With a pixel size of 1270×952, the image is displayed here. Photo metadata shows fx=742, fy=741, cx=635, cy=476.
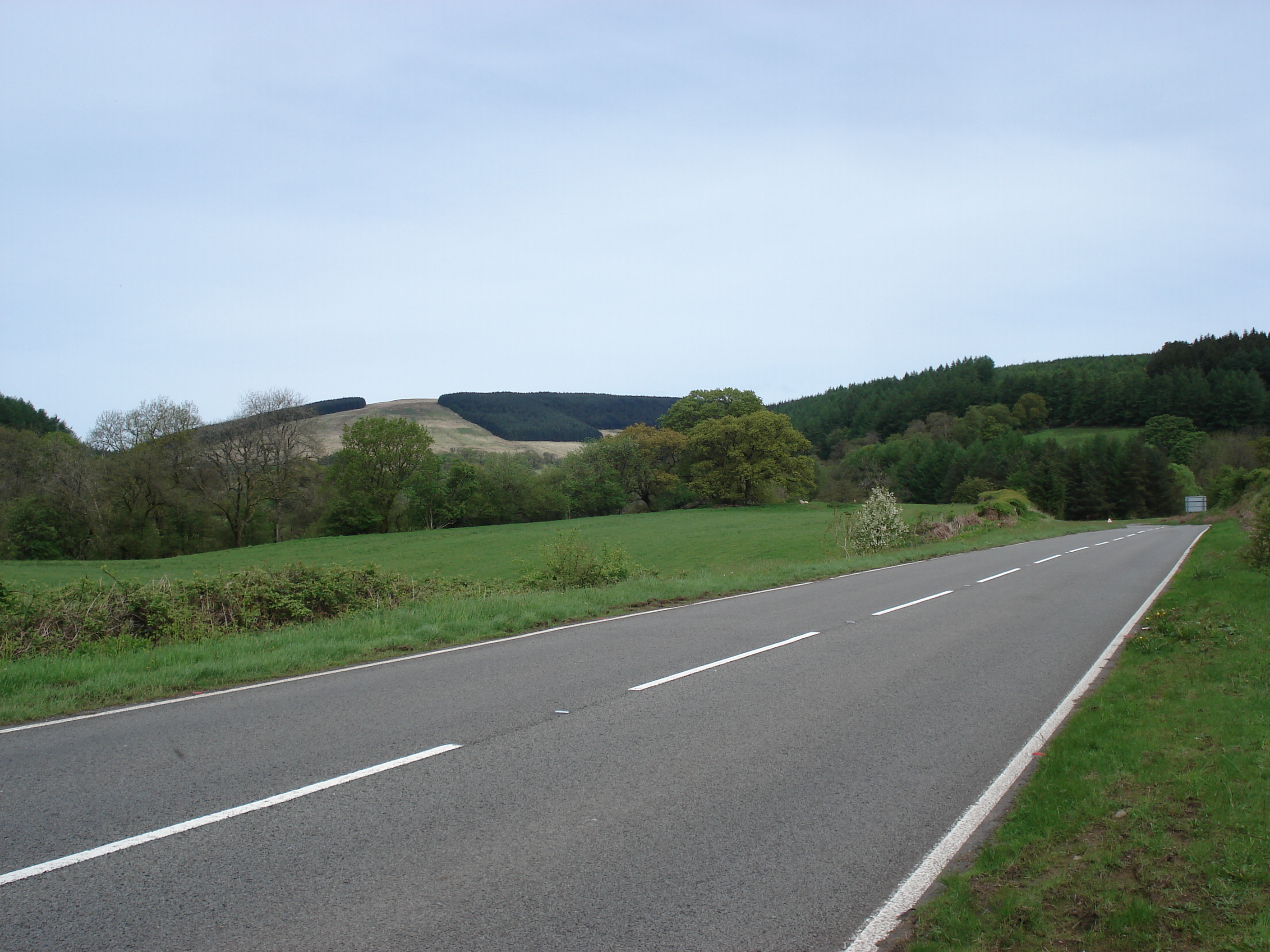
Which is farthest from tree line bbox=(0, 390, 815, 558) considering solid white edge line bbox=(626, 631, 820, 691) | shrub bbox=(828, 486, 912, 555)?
solid white edge line bbox=(626, 631, 820, 691)

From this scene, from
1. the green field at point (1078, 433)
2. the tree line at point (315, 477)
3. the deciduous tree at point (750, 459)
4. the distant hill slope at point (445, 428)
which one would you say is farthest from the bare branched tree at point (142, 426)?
the green field at point (1078, 433)

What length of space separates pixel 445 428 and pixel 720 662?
171683 mm

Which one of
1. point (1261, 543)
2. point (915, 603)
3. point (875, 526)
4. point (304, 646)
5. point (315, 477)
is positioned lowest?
point (875, 526)

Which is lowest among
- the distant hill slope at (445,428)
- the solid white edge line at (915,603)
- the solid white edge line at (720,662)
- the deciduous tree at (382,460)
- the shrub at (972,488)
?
the shrub at (972,488)

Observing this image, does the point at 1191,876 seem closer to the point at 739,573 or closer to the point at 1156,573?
the point at 739,573

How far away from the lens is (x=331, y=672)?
8.57 m

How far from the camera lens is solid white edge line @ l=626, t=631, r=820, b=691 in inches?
300

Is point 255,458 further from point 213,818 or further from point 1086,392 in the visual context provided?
point 1086,392

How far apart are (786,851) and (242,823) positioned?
310cm

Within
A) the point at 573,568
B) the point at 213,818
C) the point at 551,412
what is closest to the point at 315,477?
the point at 573,568

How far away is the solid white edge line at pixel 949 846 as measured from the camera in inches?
132

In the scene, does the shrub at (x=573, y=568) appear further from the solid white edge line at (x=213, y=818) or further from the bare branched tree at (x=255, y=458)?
the bare branched tree at (x=255, y=458)

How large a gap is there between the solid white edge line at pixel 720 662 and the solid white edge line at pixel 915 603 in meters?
2.71

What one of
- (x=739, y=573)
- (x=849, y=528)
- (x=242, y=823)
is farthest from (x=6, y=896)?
(x=849, y=528)
